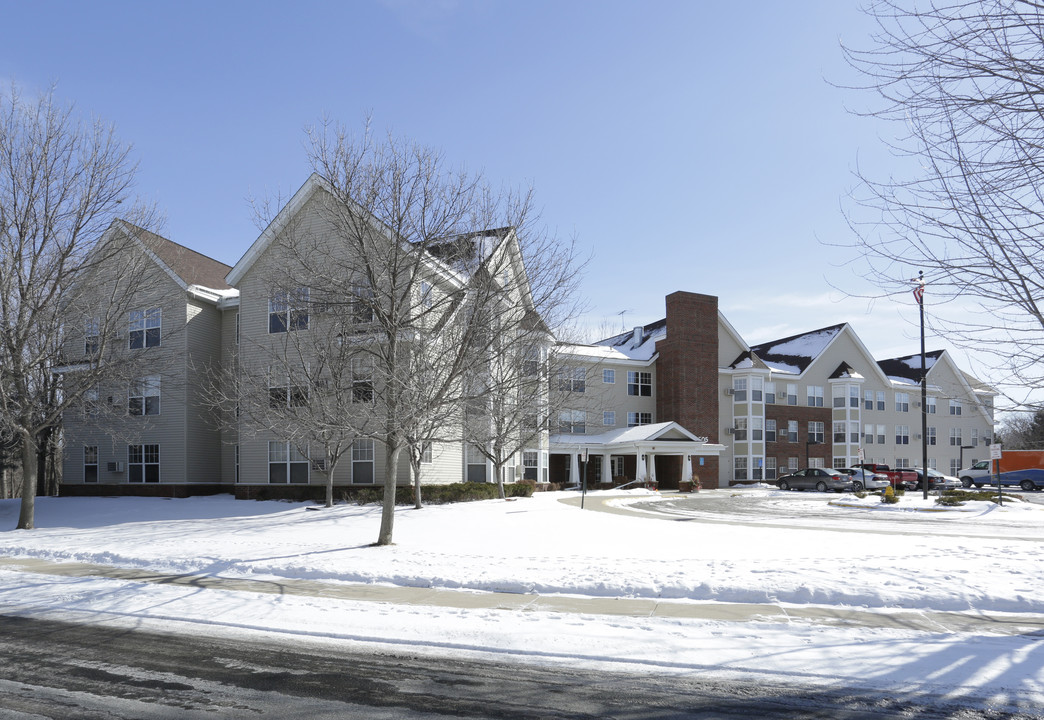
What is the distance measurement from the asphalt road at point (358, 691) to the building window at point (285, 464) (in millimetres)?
19667

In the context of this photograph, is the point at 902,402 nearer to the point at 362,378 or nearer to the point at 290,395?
the point at 362,378

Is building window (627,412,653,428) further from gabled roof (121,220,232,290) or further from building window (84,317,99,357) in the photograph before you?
building window (84,317,99,357)

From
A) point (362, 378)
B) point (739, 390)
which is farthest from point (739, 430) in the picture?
point (362, 378)

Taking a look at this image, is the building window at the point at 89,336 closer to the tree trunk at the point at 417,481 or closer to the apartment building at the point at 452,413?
the apartment building at the point at 452,413

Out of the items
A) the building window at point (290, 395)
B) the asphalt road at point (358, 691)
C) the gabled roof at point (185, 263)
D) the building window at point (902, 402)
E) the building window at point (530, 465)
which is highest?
the gabled roof at point (185, 263)

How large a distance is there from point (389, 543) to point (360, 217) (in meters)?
6.67

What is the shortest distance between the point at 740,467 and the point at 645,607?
46160mm

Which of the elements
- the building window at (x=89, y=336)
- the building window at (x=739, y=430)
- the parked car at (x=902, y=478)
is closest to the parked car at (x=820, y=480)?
the parked car at (x=902, y=478)

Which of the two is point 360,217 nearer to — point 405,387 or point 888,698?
point 405,387

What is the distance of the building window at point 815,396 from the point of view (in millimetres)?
57500

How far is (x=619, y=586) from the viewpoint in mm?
10711

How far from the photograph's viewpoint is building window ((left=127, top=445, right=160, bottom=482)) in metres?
29.8

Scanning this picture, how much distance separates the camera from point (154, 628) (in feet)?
29.7

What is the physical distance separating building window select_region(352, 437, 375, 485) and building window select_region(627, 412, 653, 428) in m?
26.4
